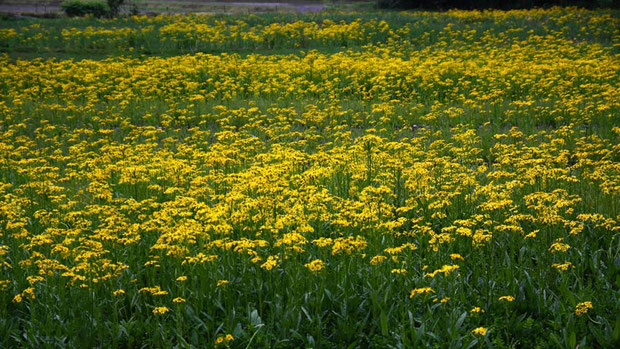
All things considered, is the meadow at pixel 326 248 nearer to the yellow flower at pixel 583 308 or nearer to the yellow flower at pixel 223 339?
the yellow flower at pixel 583 308

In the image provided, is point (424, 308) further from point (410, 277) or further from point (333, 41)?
point (333, 41)

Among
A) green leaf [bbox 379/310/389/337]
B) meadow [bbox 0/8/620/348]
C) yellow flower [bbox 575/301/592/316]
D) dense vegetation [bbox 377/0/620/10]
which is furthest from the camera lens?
dense vegetation [bbox 377/0/620/10]

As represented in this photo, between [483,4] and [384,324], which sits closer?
[384,324]

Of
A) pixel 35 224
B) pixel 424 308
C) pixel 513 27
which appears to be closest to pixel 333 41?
pixel 513 27

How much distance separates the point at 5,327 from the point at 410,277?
3615mm

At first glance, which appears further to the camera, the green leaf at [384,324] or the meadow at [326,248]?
the meadow at [326,248]

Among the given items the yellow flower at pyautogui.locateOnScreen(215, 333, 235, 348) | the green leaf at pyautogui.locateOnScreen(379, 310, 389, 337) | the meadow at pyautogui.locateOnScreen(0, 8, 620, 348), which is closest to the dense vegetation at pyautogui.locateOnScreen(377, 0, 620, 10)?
the meadow at pyautogui.locateOnScreen(0, 8, 620, 348)

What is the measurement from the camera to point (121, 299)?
525cm

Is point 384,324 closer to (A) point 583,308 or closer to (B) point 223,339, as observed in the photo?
(B) point 223,339

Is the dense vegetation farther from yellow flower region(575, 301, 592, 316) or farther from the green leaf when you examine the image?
the green leaf

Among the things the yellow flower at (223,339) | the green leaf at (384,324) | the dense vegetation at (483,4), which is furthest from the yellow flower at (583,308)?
the dense vegetation at (483,4)

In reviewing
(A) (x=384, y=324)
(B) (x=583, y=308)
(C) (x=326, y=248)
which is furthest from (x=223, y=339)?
(B) (x=583, y=308)

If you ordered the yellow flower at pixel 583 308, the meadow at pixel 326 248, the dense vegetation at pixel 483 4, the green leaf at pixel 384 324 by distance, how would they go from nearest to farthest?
the yellow flower at pixel 583 308 < the green leaf at pixel 384 324 < the meadow at pixel 326 248 < the dense vegetation at pixel 483 4

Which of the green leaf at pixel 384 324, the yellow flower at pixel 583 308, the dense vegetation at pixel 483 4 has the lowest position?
the green leaf at pixel 384 324
